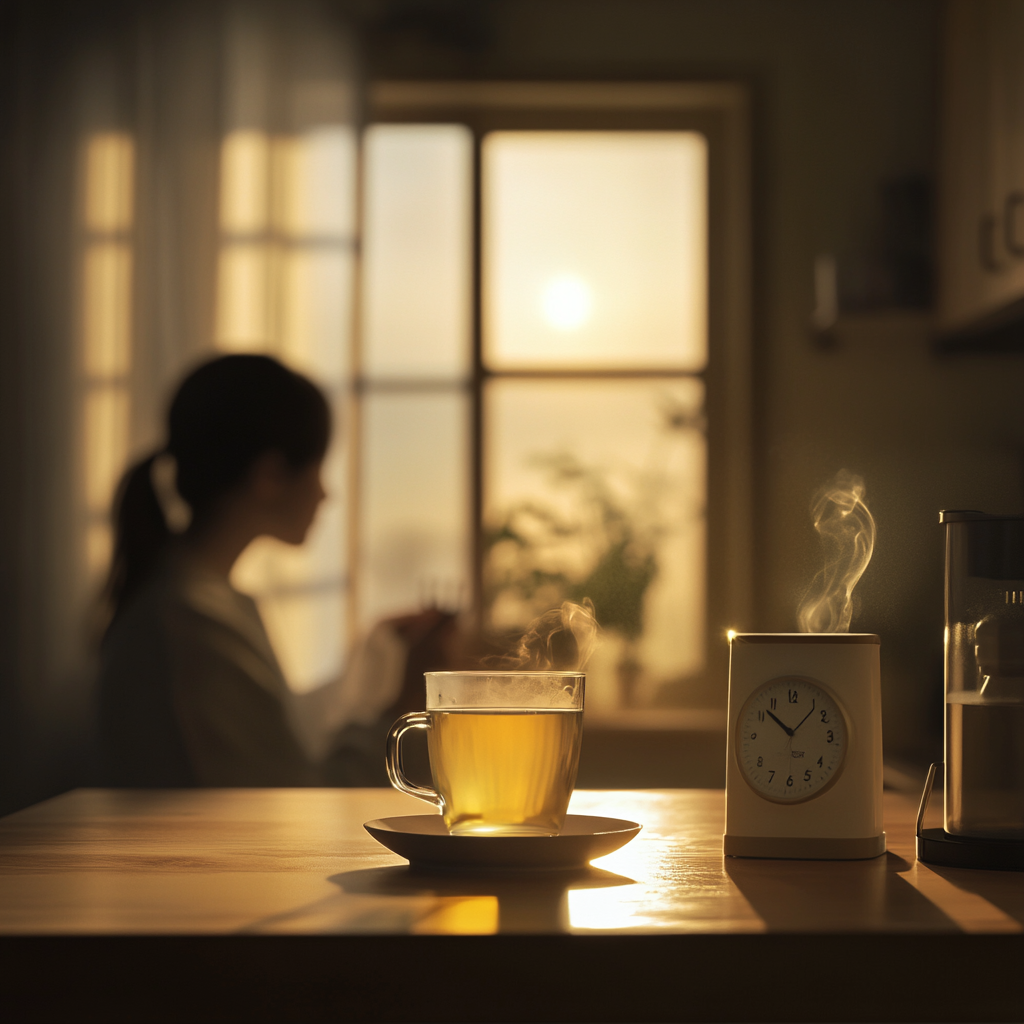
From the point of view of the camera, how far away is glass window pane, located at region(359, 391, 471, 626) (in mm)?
2811

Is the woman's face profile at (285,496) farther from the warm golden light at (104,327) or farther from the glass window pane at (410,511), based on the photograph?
the warm golden light at (104,327)

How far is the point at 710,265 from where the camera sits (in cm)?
289

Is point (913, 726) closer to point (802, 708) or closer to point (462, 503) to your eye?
point (462, 503)

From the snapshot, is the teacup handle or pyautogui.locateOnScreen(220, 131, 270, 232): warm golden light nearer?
the teacup handle

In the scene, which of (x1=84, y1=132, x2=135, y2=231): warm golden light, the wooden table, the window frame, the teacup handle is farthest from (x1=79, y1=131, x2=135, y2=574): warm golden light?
the wooden table

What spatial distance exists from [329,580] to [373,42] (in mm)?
1248

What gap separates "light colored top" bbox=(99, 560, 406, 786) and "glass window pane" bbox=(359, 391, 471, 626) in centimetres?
100

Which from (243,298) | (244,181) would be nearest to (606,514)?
(243,298)

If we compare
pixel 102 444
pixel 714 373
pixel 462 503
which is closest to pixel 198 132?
pixel 102 444

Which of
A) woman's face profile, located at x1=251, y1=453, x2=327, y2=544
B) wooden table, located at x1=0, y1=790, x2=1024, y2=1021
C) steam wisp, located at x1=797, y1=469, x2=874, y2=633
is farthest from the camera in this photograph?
woman's face profile, located at x1=251, y1=453, x2=327, y2=544

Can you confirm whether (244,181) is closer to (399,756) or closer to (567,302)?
(567,302)

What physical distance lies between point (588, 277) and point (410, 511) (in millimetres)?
696

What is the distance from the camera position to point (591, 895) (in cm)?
63

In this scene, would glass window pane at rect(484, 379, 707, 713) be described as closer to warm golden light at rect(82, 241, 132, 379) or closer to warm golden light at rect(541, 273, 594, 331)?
warm golden light at rect(541, 273, 594, 331)
